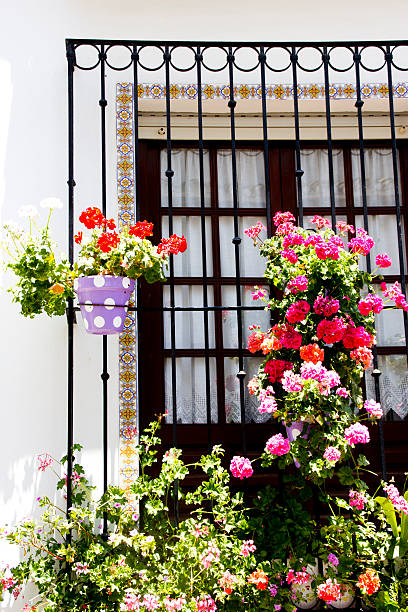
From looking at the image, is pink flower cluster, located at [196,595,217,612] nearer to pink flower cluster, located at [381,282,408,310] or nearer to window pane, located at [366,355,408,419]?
pink flower cluster, located at [381,282,408,310]

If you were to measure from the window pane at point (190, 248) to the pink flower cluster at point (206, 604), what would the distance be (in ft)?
5.75

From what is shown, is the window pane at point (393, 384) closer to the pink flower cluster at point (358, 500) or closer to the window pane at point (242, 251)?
the window pane at point (242, 251)

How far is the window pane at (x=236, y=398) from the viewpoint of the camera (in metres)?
3.67

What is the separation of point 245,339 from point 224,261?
1.50 ft

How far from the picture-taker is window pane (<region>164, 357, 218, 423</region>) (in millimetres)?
3660

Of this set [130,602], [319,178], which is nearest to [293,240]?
[319,178]

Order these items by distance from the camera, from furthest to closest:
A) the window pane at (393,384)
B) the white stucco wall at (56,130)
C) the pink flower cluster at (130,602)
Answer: the window pane at (393,384) < the white stucco wall at (56,130) < the pink flower cluster at (130,602)

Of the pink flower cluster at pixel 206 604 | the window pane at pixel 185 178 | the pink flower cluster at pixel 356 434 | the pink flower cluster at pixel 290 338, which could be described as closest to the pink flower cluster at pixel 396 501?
the pink flower cluster at pixel 356 434

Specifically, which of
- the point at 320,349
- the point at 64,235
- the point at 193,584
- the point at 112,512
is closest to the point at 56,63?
the point at 64,235

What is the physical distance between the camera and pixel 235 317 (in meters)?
3.77

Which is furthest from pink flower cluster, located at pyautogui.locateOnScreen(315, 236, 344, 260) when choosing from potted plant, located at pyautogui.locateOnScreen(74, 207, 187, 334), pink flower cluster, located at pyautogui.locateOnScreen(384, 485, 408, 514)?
pink flower cluster, located at pyautogui.locateOnScreen(384, 485, 408, 514)

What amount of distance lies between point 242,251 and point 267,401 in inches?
52.2

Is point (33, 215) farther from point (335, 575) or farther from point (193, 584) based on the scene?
point (335, 575)

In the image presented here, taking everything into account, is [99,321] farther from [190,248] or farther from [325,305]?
[190,248]
